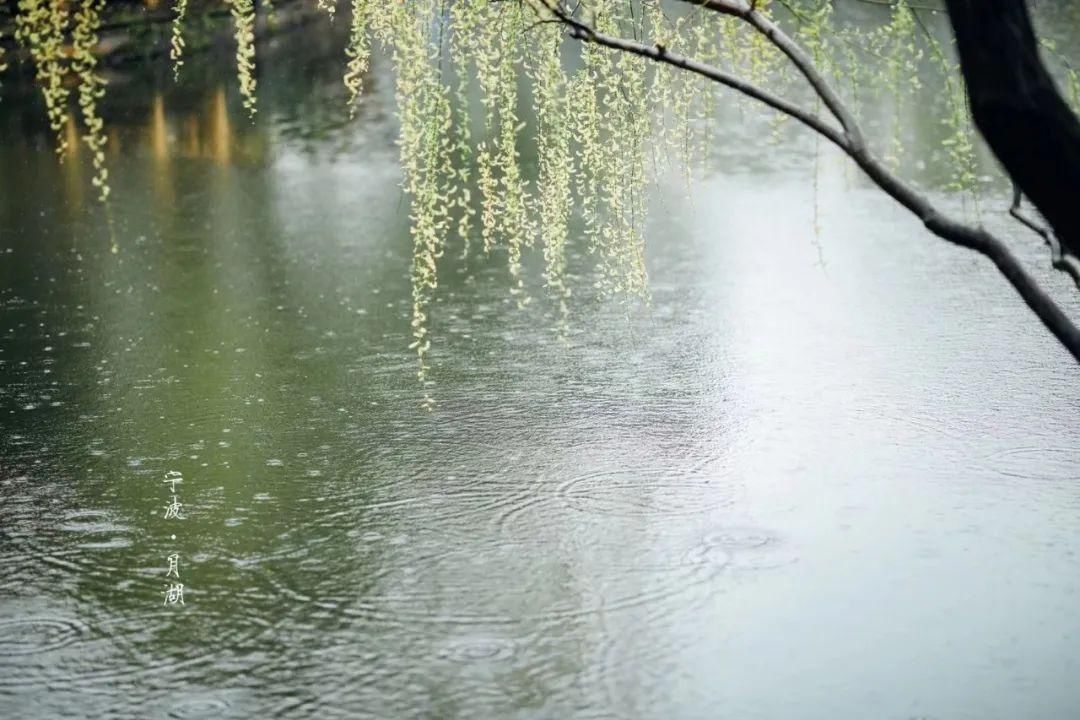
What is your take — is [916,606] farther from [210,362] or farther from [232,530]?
[210,362]

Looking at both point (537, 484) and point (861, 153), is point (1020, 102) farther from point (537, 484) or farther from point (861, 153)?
point (537, 484)

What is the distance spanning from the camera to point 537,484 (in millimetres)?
4223

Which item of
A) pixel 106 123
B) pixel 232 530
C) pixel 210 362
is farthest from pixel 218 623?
pixel 106 123

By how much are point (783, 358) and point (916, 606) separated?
7.23ft

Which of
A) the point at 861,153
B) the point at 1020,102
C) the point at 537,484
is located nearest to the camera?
the point at 1020,102

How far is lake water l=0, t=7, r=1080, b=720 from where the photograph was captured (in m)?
3.10

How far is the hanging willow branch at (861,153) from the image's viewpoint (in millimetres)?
2031

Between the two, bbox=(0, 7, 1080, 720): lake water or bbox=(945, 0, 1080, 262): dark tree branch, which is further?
bbox=(0, 7, 1080, 720): lake water

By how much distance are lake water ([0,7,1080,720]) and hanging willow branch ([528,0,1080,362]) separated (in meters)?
0.65

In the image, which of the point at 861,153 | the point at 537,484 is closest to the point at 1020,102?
the point at 861,153

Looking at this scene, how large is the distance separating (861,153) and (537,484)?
2.22 m

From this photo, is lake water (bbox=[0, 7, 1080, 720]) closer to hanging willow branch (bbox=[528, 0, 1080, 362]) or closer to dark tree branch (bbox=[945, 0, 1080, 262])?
hanging willow branch (bbox=[528, 0, 1080, 362])

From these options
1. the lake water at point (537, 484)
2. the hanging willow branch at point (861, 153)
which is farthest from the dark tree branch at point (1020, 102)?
the lake water at point (537, 484)

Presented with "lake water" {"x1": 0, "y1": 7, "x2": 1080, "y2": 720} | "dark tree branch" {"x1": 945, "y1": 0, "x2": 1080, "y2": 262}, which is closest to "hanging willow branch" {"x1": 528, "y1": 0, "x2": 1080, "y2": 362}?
"dark tree branch" {"x1": 945, "y1": 0, "x2": 1080, "y2": 262}
